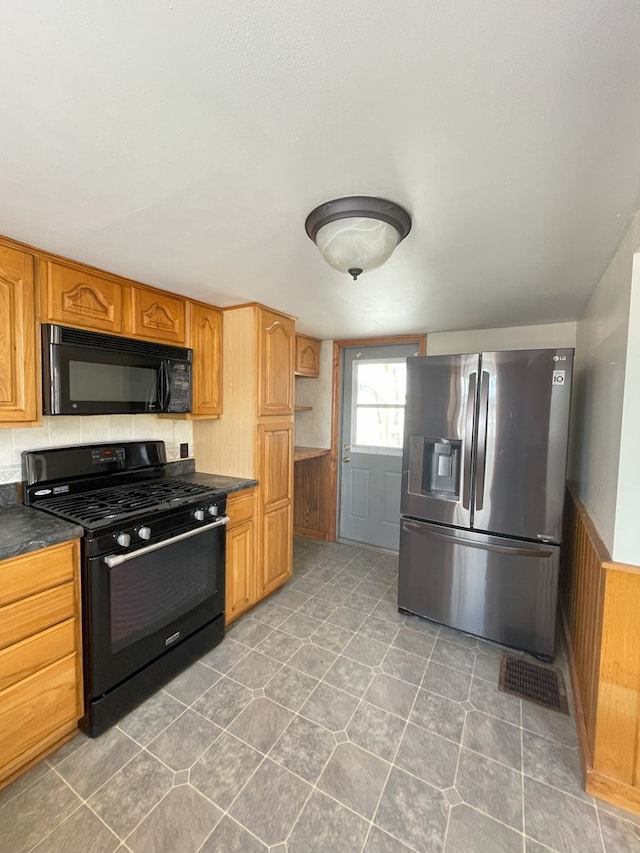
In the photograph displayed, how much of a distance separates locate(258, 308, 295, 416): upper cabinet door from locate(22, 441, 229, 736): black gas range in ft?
2.44

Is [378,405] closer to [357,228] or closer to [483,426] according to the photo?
[483,426]

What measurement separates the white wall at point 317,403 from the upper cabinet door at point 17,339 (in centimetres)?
250

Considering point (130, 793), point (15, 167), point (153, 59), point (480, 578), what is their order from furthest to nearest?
point (480, 578) < point (130, 793) < point (15, 167) < point (153, 59)

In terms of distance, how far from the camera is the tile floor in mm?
1228

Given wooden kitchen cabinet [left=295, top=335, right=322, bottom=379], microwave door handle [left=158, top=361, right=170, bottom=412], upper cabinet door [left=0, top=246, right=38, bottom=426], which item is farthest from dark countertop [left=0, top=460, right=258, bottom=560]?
wooden kitchen cabinet [left=295, top=335, right=322, bottom=379]

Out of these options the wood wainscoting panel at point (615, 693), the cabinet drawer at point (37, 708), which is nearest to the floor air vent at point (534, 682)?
the wood wainscoting panel at point (615, 693)

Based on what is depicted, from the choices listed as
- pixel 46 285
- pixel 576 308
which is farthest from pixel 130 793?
pixel 576 308

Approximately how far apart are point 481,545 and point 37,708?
2.26 metres

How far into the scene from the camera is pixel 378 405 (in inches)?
142

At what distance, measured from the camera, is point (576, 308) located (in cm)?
252

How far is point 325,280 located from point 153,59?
1281 millimetres

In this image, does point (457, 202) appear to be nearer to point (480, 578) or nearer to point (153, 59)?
point (153, 59)

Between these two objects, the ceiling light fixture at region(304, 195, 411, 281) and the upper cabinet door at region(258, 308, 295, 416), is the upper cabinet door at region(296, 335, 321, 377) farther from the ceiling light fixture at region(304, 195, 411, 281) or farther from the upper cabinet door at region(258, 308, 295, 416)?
the ceiling light fixture at region(304, 195, 411, 281)

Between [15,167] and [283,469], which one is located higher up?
[15,167]
